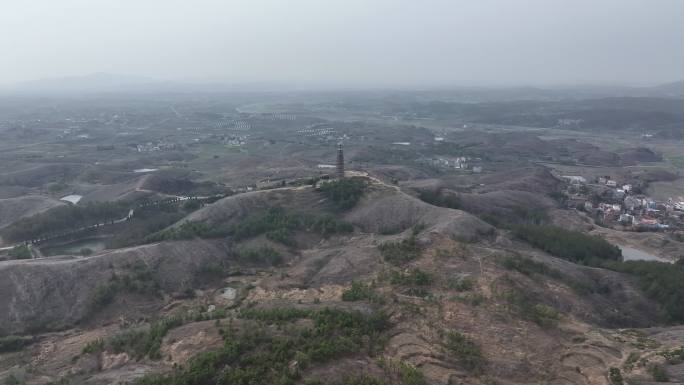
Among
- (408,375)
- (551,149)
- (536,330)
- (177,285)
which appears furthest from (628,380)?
(551,149)

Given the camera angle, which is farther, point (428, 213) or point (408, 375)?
point (428, 213)

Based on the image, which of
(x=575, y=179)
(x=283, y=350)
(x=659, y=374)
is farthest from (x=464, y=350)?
(x=575, y=179)

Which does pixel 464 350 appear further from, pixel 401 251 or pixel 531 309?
pixel 401 251

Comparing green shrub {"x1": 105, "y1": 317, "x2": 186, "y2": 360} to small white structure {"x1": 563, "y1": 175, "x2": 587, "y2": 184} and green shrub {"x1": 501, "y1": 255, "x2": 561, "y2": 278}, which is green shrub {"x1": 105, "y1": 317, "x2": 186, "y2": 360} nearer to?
green shrub {"x1": 501, "y1": 255, "x2": 561, "y2": 278}

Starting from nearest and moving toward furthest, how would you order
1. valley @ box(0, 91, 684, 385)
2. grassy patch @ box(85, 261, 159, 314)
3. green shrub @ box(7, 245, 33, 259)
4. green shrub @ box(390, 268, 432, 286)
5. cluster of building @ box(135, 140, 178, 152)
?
valley @ box(0, 91, 684, 385), green shrub @ box(390, 268, 432, 286), grassy patch @ box(85, 261, 159, 314), green shrub @ box(7, 245, 33, 259), cluster of building @ box(135, 140, 178, 152)

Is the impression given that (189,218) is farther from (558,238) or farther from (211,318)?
(558,238)

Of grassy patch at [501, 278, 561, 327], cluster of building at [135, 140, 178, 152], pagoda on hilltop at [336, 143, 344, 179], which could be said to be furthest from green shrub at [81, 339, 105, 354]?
cluster of building at [135, 140, 178, 152]

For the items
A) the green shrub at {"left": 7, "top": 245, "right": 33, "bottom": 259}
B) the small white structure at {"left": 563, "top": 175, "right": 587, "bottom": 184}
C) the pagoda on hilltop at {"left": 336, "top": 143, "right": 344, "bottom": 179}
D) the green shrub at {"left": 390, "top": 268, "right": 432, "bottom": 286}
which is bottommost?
the small white structure at {"left": 563, "top": 175, "right": 587, "bottom": 184}
